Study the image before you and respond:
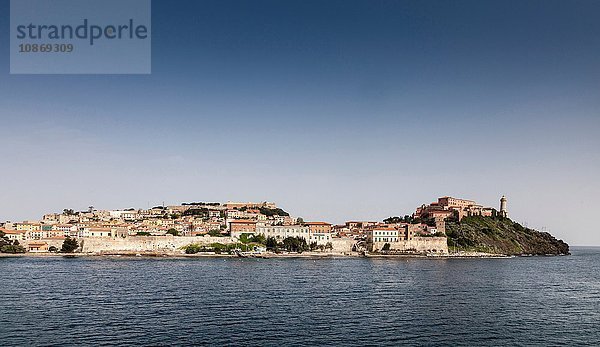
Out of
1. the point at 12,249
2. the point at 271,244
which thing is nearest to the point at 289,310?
the point at 271,244

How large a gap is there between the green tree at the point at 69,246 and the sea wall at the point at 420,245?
41492 mm

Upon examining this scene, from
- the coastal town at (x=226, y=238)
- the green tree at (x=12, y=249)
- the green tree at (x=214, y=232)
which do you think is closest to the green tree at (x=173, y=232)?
the coastal town at (x=226, y=238)

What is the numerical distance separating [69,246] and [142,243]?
9378 mm

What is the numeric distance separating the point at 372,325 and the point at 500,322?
5.81m

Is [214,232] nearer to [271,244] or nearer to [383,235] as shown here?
[271,244]

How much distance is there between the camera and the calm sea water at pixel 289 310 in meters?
19.1

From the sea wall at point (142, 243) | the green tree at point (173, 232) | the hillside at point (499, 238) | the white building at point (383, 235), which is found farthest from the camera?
the hillside at point (499, 238)

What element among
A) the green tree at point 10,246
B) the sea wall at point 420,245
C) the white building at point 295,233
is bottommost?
the sea wall at point 420,245

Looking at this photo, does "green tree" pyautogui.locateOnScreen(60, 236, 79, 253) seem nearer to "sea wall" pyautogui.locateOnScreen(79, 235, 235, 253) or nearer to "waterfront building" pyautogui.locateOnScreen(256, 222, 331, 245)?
"sea wall" pyautogui.locateOnScreen(79, 235, 235, 253)

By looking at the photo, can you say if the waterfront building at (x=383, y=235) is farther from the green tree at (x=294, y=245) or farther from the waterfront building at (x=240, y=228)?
the waterfront building at (x=240, y=228)

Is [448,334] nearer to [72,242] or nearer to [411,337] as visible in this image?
[411,337]

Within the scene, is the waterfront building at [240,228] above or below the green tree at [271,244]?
above

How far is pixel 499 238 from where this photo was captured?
3593 inches

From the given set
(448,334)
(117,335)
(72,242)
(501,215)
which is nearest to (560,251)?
(501,215)
